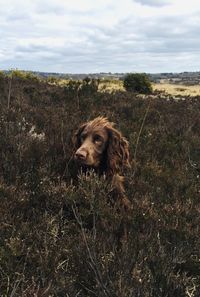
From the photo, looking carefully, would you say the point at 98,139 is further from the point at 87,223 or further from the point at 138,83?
the point at 138,83

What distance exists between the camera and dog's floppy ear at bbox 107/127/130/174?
6355mm

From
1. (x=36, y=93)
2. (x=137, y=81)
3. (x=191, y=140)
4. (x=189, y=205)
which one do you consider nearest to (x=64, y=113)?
(x=191, y=140)

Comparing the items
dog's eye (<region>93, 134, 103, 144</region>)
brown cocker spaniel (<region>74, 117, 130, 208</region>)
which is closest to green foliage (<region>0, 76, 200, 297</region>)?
brown cocker spaniel (<region>74, 117, 130, 208</region>)

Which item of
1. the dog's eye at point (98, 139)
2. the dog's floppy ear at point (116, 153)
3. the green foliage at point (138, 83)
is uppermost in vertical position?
the green foliage at point (138, 83)

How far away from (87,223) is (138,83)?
79.2ft

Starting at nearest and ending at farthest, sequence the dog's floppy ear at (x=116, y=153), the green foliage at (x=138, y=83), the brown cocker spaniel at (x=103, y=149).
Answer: the brown cocker spaniel at (x=103, y=149), the dog's floppy ear at (x=116, y=153), the green foliage at (x=138, y=83)

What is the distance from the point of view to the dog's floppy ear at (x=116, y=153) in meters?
6.36

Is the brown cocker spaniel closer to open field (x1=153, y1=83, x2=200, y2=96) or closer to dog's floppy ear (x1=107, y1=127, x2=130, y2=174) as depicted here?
dog's floppy ear (x1=107, y1=127, x2=130, y2=174)

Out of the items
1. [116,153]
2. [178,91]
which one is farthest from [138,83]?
[116,153]

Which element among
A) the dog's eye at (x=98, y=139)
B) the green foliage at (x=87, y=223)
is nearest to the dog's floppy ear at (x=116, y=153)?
the dog's eye at (x=98, y=139)

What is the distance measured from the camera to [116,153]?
6.53 m

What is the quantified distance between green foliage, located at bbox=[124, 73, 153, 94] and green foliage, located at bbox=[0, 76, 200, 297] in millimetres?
18309

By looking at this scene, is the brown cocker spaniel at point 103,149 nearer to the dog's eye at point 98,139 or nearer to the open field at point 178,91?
the dog's eye at point 98,139

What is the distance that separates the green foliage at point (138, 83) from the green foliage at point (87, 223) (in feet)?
60.1
